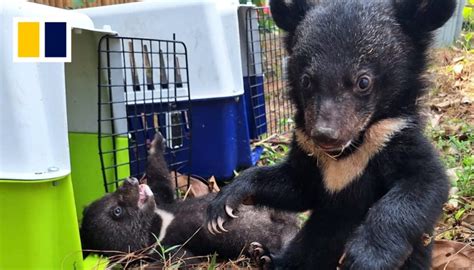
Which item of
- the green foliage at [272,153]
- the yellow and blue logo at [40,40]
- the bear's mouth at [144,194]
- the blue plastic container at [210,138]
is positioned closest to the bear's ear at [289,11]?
the yellow and blue logo at [40,40]

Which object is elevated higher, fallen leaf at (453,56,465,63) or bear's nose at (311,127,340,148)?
fallen leaf at (453,56,465,63)

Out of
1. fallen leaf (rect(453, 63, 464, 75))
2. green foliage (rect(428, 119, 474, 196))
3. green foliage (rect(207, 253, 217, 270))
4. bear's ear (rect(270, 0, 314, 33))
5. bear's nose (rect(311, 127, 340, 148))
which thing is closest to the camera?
bear's nose (rect(311, 127, 340, 148))

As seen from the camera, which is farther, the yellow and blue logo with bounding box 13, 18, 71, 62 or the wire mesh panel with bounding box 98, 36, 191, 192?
the wire mesh panel with bounding box 98, 36, 191, 192

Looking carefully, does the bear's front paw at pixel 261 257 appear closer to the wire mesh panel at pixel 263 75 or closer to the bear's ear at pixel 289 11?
the bear's ear at pixel 289 11

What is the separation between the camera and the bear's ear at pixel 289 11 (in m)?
2.69

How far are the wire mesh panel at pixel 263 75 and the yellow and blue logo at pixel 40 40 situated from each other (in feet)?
6.24

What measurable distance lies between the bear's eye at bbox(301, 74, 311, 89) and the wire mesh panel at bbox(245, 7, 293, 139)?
1826 millimetres

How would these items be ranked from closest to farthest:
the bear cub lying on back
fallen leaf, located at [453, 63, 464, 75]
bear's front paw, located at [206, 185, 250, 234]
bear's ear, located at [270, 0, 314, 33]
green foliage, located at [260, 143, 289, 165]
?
bear's ear, located at [270, 0, 314, 33] → bear's front paw, located at [206, 185, 250, 234] → the bear cub lying on back → green foliage, located at [260, 143, 289, 165] → fallen leaf, located at [453, 63, 464, 75]

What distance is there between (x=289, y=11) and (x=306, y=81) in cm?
48

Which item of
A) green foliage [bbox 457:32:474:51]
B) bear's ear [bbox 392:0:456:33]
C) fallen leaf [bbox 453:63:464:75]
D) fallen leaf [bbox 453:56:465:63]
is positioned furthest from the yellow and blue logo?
green foliage [bbox 457:32:474:51]

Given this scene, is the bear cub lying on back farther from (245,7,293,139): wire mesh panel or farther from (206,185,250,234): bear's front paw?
(245,7,293,139): wire mesh panel

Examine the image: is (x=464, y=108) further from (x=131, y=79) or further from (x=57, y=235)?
(x=57, y=235)

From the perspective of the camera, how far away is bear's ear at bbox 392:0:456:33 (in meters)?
2.40

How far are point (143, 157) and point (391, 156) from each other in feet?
6.49
